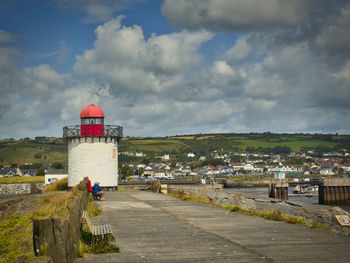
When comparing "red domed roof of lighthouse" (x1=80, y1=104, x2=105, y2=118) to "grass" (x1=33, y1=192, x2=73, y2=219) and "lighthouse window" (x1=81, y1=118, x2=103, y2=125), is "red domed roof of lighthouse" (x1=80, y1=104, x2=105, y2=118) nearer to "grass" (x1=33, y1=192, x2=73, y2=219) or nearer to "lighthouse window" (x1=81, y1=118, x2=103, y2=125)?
"lighthouse window" (x1=81, y1=118, x2=103, y2=125)

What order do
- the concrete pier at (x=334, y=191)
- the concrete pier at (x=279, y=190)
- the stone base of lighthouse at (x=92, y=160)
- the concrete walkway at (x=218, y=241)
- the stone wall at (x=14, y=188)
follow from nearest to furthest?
1. the concrete walkway at (x=218, y=241)
2. the stone base of lighthouse at (x=92, y=160)
3. the stone wall at (x=14, y=188)
4. the concrete pier at (x=334, y=191)
5. the concrete pier at (x=279, y=190)

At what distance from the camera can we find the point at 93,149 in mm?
32844

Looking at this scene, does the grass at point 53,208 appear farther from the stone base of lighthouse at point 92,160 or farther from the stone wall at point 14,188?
the stone wall at point 14,188

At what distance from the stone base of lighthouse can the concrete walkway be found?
1718 cm

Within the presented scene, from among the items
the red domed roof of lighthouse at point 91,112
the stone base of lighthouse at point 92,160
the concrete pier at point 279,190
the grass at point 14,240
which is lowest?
the concrete pier at point 279,190

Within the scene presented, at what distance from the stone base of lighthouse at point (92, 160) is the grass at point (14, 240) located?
1211 centimetres

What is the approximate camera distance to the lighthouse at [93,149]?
107ft

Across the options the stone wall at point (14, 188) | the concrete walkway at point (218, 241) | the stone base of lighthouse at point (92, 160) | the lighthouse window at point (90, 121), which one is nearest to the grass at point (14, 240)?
the concrete walkway at point (218, 241)

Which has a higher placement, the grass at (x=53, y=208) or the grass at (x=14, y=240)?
the grass at (x=53, y=208)

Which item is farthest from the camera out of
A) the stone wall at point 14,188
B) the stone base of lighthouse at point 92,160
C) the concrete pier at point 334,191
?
the concrete pier at point 334,191

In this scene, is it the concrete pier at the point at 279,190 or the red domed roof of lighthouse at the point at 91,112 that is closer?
the red domed roof of lighthouse at the point at 91,112

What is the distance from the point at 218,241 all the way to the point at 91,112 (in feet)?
81.6

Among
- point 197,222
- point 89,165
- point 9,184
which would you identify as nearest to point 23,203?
point 89,165

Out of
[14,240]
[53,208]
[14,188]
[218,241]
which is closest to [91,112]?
[53,208]
